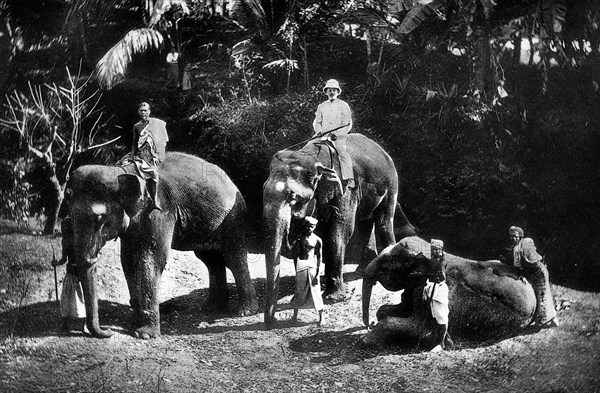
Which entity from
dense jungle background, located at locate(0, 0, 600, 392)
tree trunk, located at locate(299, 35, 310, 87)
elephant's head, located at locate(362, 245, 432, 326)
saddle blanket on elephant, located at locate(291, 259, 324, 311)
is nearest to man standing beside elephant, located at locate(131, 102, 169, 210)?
dense jungle background, located at locate(0, 0, 600, 392)

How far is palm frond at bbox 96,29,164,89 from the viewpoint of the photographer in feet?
24.4

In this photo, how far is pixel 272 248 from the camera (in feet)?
22.9

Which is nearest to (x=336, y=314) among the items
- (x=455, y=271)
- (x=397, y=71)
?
(x=455, y=271)

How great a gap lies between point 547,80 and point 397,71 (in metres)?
1.44

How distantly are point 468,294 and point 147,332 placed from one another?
9.17ft

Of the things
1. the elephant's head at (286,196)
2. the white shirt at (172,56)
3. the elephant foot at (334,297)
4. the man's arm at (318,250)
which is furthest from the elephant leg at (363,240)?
the white shirt at (172,56)

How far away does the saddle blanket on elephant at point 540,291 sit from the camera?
261 inches

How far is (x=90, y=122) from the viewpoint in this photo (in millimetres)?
7605

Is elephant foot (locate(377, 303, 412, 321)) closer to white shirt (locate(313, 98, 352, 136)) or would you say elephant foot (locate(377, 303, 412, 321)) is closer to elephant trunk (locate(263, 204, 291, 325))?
elephant trunk (locate(263, 204, 291, 325))

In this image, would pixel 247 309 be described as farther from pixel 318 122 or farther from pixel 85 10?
pixel 85 10

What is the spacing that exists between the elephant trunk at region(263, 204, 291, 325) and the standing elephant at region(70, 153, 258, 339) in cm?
45

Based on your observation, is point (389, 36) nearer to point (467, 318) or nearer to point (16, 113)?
point (467, 318)

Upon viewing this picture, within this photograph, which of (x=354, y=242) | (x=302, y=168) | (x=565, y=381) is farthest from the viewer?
(x=354, y=242)

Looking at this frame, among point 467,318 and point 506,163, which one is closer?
point 467,318
